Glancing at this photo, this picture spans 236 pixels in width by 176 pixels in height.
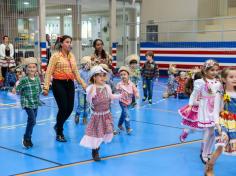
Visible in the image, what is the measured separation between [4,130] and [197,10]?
601 inches

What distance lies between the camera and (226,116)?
4.91 m

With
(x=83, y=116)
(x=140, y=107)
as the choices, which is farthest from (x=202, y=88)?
(x=140, y=107)

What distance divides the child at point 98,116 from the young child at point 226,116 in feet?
5.47

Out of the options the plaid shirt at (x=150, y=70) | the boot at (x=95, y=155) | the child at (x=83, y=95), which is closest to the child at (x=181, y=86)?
the plaid shirt at (x=150, y=70)

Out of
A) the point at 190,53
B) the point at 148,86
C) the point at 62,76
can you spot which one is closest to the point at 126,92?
the point at 62,76

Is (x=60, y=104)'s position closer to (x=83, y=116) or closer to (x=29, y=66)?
(x=29, y=66)

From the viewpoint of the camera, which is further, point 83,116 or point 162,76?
point 162,76

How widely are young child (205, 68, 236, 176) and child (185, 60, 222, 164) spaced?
0.78 m

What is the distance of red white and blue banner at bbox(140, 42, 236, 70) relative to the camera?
59.4 feet

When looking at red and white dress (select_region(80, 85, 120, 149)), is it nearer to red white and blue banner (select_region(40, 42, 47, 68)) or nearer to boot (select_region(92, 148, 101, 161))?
boot (select_region(92, 148, 101, 161))

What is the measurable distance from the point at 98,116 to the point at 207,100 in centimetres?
153

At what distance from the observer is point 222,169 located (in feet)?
18.5

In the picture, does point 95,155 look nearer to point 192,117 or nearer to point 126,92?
point 192,117

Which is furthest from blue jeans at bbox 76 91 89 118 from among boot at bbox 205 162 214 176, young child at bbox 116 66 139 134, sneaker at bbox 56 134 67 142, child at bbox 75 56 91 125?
boot at bbox 205 162 214 176
